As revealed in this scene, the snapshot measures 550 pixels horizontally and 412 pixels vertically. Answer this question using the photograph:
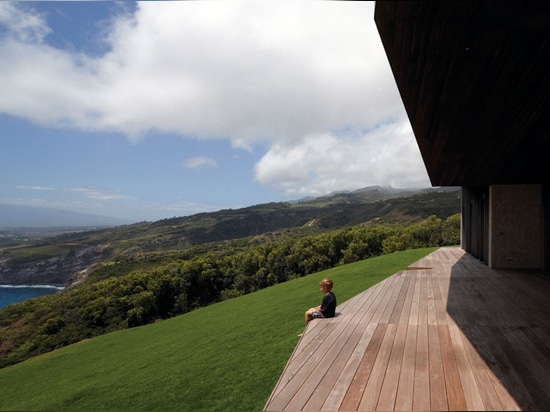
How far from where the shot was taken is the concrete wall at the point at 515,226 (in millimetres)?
8102

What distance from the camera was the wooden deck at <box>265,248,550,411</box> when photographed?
2.28 m

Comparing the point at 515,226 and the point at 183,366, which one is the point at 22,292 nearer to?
the point at 183,366

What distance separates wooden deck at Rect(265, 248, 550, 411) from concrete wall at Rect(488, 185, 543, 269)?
3399 millimetres

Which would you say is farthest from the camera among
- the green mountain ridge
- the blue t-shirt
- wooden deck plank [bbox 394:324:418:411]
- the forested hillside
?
the green mountain ridge

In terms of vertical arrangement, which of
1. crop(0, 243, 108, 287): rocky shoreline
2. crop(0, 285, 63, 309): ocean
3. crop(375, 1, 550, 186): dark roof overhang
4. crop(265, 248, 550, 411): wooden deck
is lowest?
crop(0, 285, 63, 309): ocean

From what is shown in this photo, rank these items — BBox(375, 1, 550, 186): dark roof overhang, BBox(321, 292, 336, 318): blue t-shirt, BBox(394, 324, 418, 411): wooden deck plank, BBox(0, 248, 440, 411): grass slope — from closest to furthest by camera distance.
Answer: BBox(375, 1, 550, 186): dark roof overhang → BBox(394, 324, 418, 411): wooden deck plank → BBox(321, 292, 336, 318): blue t-shirt → BBox(0, 248, 440, 411): grass slope

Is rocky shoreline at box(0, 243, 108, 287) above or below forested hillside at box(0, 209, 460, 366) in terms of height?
below

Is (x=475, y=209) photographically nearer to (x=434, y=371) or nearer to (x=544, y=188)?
(x=544, y=188)

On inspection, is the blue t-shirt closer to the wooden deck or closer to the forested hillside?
the wooden deck

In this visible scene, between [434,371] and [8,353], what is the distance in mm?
21196

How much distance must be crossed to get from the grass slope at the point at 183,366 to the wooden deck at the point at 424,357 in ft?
4.38

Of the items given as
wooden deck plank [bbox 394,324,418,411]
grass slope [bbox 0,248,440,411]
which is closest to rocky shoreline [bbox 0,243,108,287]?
grass slope [bbox 0,248,440,411]

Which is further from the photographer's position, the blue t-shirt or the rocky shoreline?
the rocky shoreline

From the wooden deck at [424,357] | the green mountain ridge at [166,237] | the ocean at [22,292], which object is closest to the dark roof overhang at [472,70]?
the wooden deck at [424,357]
